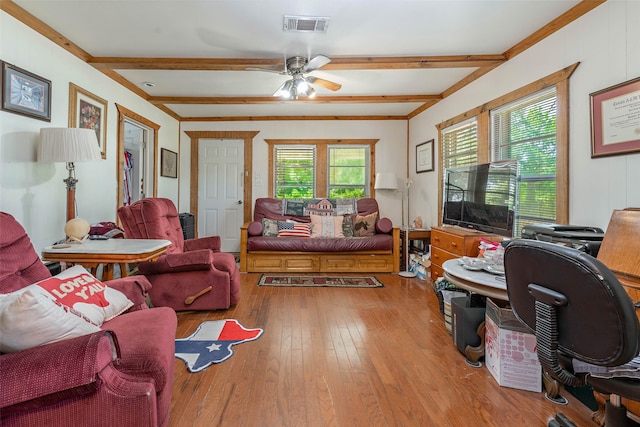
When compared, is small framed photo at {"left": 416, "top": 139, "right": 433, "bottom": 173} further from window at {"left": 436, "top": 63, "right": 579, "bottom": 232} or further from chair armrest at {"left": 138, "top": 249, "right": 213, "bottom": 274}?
chair armrest at {"left": 138, "top": 249, "right": 213, "bottom": 274}

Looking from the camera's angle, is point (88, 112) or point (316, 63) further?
point (88, 112)

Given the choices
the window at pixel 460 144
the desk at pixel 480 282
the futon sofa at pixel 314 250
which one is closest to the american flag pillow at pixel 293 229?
the futon sofa at pixel 314 250

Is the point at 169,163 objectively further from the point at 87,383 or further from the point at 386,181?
the point at 87,383

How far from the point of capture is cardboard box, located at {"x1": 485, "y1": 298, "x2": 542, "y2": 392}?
1.71 m

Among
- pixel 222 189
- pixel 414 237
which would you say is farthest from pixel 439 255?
pixel 222 189

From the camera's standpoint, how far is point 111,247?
2.18 metres

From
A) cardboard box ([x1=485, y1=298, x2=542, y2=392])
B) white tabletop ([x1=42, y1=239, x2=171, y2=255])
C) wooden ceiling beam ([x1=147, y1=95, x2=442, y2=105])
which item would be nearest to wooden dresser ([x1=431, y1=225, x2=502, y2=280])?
cardboard box ([x1=485, y1=298, x2=542, y2=392])

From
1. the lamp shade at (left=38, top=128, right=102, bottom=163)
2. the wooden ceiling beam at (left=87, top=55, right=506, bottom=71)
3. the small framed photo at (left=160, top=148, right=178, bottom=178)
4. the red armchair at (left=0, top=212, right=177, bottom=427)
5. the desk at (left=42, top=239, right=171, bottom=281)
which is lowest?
the red armchair at (left=0, top=212, right=177, bottom=427)

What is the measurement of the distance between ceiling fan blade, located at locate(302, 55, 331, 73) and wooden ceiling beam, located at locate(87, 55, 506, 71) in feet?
0.87

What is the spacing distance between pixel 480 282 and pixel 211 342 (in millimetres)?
1840

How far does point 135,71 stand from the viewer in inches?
138

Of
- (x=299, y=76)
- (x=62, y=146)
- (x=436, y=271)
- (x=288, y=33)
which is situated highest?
(x=288, y=33)

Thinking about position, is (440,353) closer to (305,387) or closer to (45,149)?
(305,387)

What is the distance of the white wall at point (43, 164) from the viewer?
225 cm
